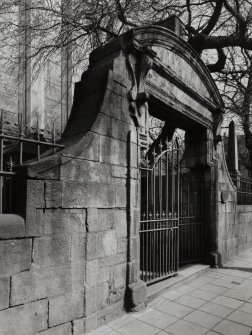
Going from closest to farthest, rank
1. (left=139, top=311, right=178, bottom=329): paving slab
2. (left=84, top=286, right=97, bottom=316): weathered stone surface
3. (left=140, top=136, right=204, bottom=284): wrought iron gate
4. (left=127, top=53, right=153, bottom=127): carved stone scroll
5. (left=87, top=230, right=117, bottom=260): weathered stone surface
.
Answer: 1. (left=84, top=286, right=97, bottom=316): weathered stone surface
2. (left=87, top=230, right=117, bottom=260): weathered stone surface
3. (left=139, top=311, right=178, bottom=329): paving slab
4. (left=127, top=53, right=153, bottom=127): carved stone scroll
5. (left=140, top=136, right=204, bottom=284): wrought iron gate

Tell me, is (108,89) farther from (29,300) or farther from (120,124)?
(29,300)

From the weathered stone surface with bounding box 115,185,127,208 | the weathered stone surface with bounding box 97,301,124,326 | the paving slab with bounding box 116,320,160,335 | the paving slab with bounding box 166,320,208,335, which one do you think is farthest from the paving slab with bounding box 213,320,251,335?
the weathered stone surface with bounding box 115,185,127,208

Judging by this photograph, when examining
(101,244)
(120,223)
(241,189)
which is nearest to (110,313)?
(101,244)

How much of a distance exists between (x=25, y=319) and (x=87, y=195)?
135 cm

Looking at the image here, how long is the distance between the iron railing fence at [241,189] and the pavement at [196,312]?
138 inches

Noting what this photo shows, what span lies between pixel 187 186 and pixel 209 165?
0.72 meters

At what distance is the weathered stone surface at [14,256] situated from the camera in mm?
2369

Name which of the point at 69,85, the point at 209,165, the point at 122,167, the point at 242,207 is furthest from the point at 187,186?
the point at 69,85

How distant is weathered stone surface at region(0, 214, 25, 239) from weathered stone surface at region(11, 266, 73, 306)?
386 mm

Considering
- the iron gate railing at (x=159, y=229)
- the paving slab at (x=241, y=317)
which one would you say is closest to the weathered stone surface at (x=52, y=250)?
the iron gate railing at (x=159, y=229)

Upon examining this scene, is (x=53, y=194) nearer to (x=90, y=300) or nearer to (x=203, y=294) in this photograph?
(x=90, y=300)

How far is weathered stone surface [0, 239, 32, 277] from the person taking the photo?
2.37 meters

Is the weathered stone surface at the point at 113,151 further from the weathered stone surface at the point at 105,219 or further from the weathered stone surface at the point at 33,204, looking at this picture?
the weathered stone surface at the point at 33,204

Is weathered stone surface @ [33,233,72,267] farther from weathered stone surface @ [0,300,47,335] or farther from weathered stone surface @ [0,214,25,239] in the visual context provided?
weathered stone surface @ [0,300,47,335]
